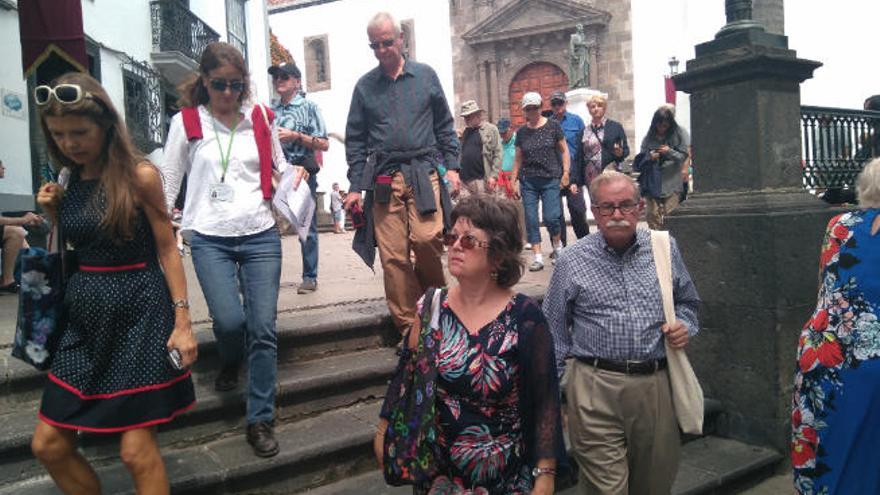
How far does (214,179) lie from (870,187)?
9.73 ft

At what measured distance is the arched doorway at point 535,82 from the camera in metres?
26.2

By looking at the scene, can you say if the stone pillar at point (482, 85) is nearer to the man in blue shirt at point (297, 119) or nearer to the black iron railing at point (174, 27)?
the black iron railing at point (174, 27)

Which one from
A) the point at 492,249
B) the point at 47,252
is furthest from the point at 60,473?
the point at 492,249

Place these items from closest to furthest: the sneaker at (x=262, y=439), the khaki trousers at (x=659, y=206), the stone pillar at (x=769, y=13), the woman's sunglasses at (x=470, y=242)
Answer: the woman's sunglasses at (x=470, y=242)
the sneaker at (x=262, y=439)
the khaki trousers at (x=659, y=206)
the stone pillar at (x=769, y=13)

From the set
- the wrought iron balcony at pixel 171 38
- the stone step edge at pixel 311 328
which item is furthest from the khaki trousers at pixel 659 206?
the wrought iron balcony at pixel 171 38

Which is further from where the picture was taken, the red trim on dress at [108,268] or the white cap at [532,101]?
the white cap at [532,101]

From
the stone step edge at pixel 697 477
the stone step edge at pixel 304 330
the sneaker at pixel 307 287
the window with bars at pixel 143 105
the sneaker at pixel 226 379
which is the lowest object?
the stone step edge at pixel 697 477

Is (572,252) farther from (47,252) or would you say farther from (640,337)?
(47,252)

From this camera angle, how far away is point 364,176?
14.5ft

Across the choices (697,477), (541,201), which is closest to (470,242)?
(697,477)

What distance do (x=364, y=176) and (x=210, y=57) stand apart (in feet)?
3.98

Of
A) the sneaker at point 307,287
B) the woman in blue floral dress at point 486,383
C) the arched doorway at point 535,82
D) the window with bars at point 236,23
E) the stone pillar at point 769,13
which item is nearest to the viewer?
the woman in blue floral dress at point 486,383

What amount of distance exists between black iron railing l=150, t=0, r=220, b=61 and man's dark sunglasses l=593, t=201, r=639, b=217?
12.7m

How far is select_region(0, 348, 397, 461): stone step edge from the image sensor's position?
3258mm
